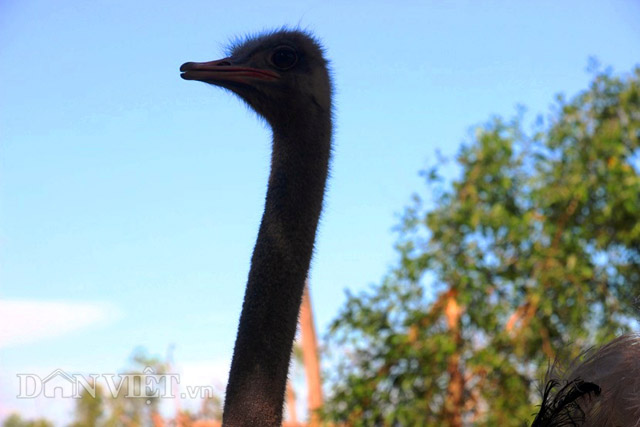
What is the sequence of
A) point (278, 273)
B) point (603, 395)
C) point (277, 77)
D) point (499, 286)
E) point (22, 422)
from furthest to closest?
point (22, 422) < point (499, 286) < point (277, 77) < point (278, 273) < point (603, 395)

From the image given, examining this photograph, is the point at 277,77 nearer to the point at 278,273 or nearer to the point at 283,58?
the point at 283,58

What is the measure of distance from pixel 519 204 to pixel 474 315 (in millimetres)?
847

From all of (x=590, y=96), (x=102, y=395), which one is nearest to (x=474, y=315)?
(x=590, y=96)

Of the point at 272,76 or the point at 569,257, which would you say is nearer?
the point at 272,76

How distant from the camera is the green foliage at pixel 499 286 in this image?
17.3ft

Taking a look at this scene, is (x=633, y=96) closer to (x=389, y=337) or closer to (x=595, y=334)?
(x=595, y=334)

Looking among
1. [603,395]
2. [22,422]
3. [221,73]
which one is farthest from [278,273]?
[22,422]

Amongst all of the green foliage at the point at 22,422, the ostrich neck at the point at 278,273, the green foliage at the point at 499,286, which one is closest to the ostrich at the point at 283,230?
the ostrich neck at the point at 278,273

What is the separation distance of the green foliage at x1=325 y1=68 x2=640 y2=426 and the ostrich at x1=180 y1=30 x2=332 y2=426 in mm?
3154

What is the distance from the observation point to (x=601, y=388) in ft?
6.26

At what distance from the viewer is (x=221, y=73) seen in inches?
89.4

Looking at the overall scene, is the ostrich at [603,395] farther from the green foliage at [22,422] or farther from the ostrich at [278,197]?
the green foliage at [22,422]

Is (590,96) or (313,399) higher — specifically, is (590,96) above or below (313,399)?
above

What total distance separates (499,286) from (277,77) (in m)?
3.50
